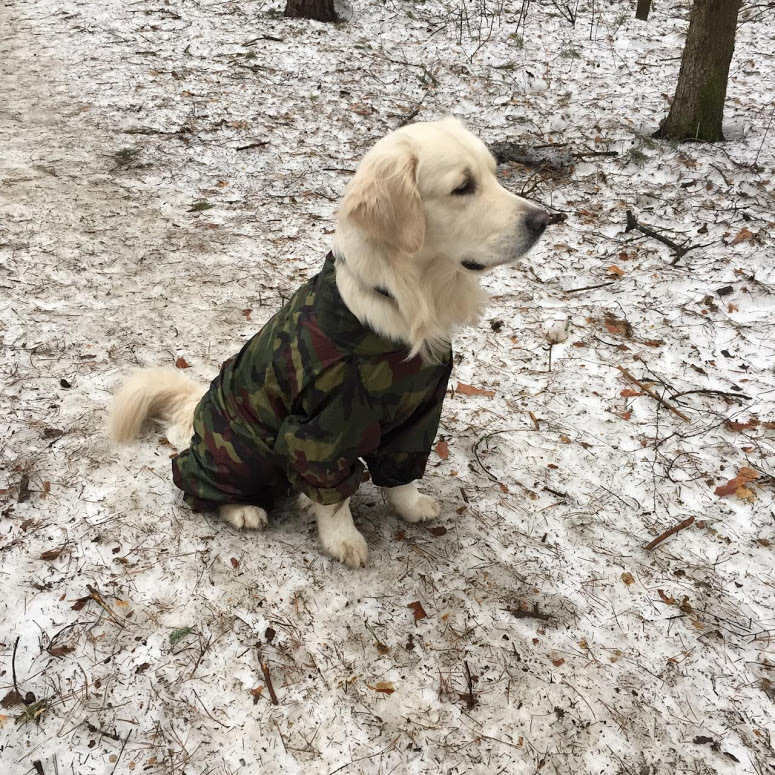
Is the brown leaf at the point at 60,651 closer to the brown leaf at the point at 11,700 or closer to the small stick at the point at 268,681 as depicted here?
the brown leaf at the point at 11,700

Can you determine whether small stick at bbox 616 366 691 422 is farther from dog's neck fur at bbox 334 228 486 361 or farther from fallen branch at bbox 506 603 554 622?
dog's neck fur at bbox 334 228 486 361

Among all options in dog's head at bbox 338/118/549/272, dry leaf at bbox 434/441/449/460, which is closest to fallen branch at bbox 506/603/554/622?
dry leaf at bbox 434/441/449/460

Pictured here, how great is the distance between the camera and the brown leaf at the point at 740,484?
2.93 meters

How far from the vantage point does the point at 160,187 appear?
5289mm

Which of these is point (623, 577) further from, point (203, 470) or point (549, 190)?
point (549, 190)

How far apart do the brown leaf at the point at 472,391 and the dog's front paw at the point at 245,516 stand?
1454mm

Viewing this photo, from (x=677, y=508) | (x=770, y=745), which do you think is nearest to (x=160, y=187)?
(x=677, y=508)

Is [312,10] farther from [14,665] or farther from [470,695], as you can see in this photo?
[470,695]

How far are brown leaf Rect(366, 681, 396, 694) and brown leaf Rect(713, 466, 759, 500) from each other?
6.10 ft

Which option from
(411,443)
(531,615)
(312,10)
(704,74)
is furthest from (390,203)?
(312,10)

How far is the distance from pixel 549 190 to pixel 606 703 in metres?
4.29

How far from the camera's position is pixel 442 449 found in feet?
10.9

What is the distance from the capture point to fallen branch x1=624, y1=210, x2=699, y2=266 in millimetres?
4391

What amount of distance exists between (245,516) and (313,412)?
767 mm
